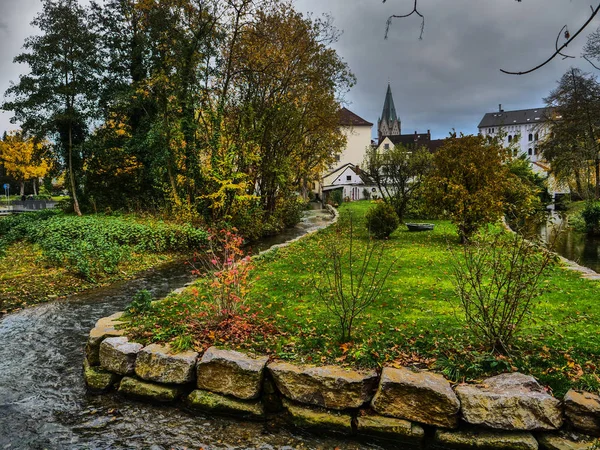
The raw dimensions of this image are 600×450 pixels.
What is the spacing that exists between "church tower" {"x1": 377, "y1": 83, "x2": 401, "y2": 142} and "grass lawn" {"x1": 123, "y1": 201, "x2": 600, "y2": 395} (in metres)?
106

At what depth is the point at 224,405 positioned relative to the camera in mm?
4383

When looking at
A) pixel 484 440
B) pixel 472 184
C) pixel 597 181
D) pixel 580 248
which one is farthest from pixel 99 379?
pixel 597 181

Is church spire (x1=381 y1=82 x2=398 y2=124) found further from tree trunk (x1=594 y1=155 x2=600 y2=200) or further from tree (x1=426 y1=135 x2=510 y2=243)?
tree (x1=426 y1=135 x2=510 y2=243)

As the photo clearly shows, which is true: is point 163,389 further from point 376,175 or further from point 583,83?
point 583,83

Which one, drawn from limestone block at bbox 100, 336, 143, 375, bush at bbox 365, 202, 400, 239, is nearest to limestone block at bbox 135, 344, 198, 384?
limestone block at bbox 100, 336, 143, 375

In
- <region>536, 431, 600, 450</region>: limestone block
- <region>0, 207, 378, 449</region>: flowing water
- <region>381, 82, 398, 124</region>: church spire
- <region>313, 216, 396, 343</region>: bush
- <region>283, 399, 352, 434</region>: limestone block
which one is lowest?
<region>0, 207, 378, 449</region>: flowing water

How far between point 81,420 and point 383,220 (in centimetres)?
1245

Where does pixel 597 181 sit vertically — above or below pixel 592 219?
above

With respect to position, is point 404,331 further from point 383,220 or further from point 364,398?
point 383,220

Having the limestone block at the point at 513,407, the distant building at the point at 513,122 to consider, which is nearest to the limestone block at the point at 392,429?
the limestone block at the point at 513,407

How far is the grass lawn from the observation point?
14.0ft

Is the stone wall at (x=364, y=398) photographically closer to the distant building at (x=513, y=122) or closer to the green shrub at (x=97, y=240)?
the green shrub at (x=97, y=240)

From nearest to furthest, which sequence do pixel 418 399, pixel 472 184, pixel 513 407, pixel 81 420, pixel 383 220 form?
pixel 513 407 < pixel 418 399 < pixel 81 420 < pixel 472 184 < pixel 383 220

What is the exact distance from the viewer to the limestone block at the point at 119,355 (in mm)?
4875
